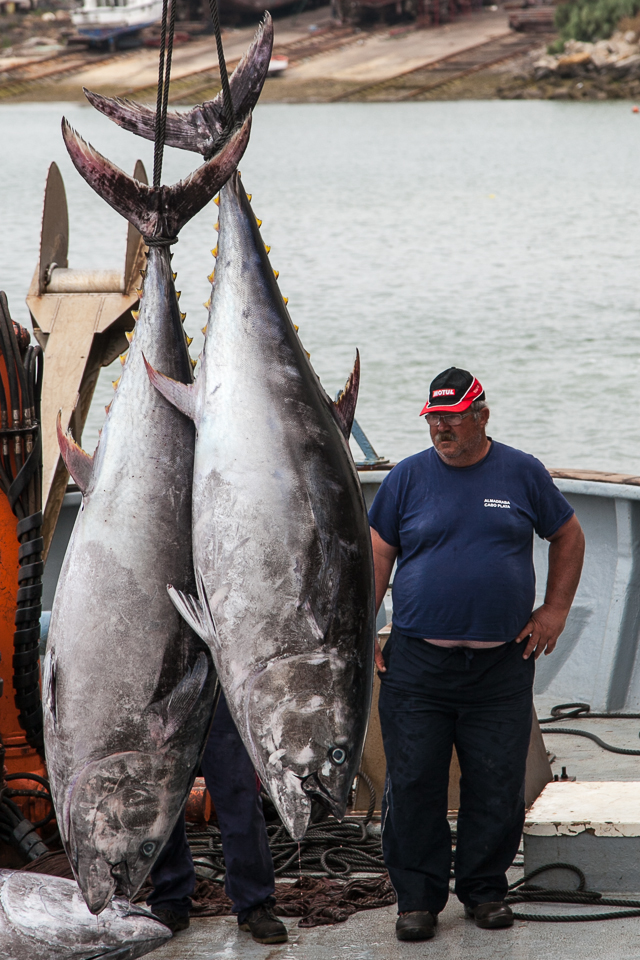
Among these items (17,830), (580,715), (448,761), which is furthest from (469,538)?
(580,715)

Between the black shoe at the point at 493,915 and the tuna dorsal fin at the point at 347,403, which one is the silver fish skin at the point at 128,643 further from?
the black shoe at the point at 493,915

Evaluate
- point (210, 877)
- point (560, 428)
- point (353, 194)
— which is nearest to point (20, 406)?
point (210, 877)

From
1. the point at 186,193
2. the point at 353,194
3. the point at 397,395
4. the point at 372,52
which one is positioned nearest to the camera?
the point at 186,193

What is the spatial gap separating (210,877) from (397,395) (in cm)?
1466

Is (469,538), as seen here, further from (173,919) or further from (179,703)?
(173,919)

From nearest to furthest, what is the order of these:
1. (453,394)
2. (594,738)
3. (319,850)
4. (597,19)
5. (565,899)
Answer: (453,394), (565,899), (319,850), (594,738), (597,19)

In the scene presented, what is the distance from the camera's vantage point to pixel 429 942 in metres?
3.47

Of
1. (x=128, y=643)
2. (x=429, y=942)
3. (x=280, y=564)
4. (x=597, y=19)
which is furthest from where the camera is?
(x=597, y=19)

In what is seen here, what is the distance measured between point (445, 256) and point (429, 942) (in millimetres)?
26614

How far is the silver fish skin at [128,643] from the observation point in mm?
2586

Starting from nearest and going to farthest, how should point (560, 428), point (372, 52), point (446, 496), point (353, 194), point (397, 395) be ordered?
point (446, 496), point (560, 428), point (397, 395), point (353, 194), point (372, 52)

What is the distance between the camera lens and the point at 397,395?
1833 cm

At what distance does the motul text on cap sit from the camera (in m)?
3.36

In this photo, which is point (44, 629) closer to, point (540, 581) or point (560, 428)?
point (540, 581)
